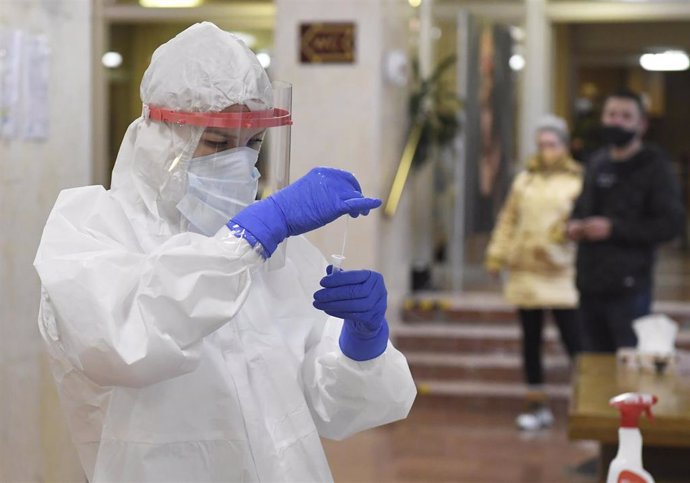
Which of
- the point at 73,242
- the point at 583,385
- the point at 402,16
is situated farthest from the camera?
the point at 402,16

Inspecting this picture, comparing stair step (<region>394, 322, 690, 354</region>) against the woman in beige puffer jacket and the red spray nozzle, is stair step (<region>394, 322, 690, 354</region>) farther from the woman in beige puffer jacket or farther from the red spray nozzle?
the red spray nozzle

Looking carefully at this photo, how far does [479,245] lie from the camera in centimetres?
1014

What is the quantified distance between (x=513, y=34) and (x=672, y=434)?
656cm

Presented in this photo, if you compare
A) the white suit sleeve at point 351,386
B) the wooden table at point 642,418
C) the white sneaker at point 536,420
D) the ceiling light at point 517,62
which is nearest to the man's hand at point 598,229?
the wooden table at point 642,418

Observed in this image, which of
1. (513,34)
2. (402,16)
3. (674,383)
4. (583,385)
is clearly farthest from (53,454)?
(513,34)

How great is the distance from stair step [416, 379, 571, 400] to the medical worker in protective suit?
5.23 metres

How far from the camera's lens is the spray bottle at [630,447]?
264 cm

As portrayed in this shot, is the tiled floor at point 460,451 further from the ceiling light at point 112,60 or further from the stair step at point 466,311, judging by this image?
the ceiling light at point 112,60

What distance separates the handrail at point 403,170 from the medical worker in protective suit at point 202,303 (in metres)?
5.67

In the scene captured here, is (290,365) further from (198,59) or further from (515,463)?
(515,463)

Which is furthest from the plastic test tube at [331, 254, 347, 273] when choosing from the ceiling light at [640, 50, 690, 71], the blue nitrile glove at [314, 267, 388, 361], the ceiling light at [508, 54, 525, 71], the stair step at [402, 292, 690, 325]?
the ceiling light at [640, 50, 690, 71]

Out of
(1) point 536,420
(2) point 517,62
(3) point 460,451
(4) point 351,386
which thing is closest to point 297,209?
(4) point 351,386

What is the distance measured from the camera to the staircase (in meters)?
7.41

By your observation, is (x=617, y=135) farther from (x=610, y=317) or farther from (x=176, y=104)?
(x=176, y=104)
